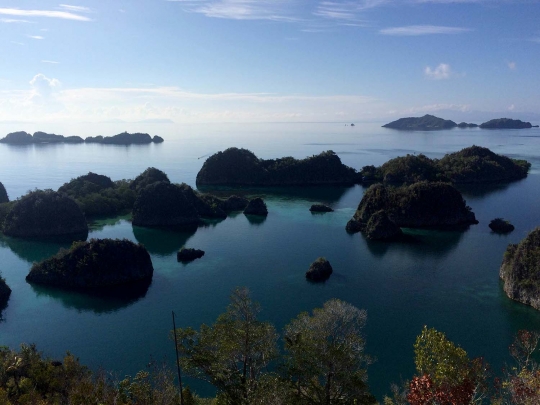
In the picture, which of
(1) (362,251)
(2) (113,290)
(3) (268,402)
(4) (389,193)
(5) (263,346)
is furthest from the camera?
(4) (389,193)

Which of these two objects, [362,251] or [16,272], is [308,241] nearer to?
[362,251]

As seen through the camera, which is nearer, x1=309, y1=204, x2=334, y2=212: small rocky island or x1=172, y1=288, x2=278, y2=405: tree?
x1=172, y1=288, x2=278, y2=405: tree

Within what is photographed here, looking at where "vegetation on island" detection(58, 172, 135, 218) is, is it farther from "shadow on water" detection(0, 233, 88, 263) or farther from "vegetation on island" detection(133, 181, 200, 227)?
Answer: "shadow on water" detection(0, 233, 88, 263)

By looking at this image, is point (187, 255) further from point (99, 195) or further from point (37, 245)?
point (99, 195)

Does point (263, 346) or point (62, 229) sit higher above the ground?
point (263, 346)

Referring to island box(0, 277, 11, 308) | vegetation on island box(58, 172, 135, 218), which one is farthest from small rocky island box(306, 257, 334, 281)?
vegetation on island box(58, 172, 135, 218)

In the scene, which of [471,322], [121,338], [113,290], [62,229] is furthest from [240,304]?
[62,229]

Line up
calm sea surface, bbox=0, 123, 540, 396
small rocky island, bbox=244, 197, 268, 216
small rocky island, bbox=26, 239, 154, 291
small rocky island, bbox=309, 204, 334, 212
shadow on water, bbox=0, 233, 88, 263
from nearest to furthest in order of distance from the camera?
calm sea surface, bbox=0, 123, 540, 396 < small rocky island, bbox=26, 239, 154, 291 < shadow on water, bbox=0, 233, 88, 263 < small rocky island, bbox=244, 197, 268, 216 < small rocky island, bbox=309, 204, 334, 212
